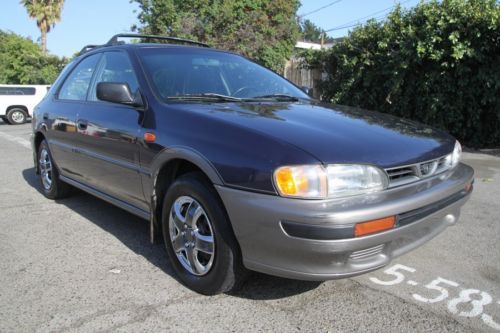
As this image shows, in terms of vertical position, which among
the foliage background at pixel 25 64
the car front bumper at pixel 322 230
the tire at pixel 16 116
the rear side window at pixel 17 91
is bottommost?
the tire at pixel 16 116

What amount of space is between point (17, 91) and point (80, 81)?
54.3 ft

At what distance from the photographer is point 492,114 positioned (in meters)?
8.84

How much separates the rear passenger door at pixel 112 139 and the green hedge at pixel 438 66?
6.72 m

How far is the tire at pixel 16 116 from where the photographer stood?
18766mm

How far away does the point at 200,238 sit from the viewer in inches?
117

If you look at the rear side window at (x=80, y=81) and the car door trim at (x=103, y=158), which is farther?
the rear side window at (x=80, y=81)

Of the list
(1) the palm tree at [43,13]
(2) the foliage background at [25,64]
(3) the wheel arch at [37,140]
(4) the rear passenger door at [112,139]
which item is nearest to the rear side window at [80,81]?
(4) the rear passenger door at [112,139]

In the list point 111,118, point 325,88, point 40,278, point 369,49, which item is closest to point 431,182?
point 111,118

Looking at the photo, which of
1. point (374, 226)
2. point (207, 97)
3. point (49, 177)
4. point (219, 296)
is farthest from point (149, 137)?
point (49, 177)

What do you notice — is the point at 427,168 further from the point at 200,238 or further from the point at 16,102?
the point at 16,102

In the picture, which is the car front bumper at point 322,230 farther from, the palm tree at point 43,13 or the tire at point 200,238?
the palm tree at point 43,13

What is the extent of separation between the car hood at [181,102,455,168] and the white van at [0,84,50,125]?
58.5 ft

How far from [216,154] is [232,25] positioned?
1557 cm

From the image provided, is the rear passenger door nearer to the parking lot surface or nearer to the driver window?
the driver window
